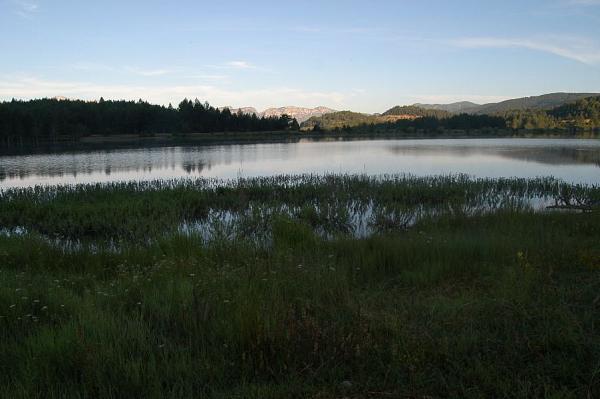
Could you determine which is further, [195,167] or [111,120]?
[111,120]

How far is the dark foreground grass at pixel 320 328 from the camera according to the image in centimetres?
406

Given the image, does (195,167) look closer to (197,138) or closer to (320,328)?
(320,328)

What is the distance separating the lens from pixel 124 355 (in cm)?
455

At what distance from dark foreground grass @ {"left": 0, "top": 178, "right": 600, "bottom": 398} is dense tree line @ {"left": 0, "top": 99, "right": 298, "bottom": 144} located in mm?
99495

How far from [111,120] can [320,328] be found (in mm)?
133862

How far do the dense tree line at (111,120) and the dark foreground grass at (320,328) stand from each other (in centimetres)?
9949

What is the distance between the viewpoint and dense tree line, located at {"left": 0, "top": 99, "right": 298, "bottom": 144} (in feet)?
307

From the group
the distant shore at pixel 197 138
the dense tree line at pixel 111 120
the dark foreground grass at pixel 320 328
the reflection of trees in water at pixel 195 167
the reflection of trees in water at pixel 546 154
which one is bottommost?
the dark foreground grass at pixel 320 328

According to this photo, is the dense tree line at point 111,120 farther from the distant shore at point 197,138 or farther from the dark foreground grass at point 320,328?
the dark foreground grass at point 320,328

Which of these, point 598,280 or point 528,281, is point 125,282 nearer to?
point 528,281

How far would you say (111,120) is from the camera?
124750mm

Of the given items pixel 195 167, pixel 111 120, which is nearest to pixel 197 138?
pixel 111 120

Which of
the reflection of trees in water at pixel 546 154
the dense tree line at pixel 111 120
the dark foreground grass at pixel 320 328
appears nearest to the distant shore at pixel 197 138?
the dense tree line at pixel 111 120

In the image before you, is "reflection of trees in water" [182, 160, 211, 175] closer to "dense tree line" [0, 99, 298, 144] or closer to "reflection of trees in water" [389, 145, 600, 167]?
"reflection of trees in water" [389, 145, 600, 167]
